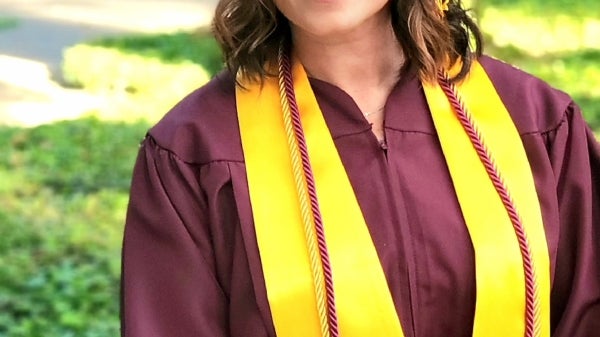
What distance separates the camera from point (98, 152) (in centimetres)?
632

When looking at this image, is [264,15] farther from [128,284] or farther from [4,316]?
[4,316]

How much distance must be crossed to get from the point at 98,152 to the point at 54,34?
5.53 m

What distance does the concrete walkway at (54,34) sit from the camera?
808cm

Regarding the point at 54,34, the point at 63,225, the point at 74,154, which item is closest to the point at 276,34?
the point at 63,225

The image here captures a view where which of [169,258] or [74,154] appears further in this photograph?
[74,154]

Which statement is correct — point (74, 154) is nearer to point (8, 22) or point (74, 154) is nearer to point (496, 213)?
point (496, 213)

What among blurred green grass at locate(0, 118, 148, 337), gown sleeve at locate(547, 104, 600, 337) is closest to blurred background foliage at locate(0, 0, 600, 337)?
blurred green grass at locate(0, 118, 148, 337)

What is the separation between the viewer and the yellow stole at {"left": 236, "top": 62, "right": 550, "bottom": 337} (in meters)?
Answer: 1.91

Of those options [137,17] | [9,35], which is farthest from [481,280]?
[137,17]

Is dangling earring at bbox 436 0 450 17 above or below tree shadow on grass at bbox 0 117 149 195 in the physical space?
below

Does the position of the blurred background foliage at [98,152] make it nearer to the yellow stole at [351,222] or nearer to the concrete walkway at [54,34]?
the concrete walkway at [54,34]

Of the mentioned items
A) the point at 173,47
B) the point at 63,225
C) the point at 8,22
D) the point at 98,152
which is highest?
the point at 8,22

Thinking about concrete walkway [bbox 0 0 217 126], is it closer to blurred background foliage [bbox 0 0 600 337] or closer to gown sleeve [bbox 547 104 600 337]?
blurred background foliage [bbox 0 0 600 337]

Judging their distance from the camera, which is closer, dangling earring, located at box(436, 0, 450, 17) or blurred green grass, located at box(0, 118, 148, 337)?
dangling earring, located at box(436, 0, 450, 17)
